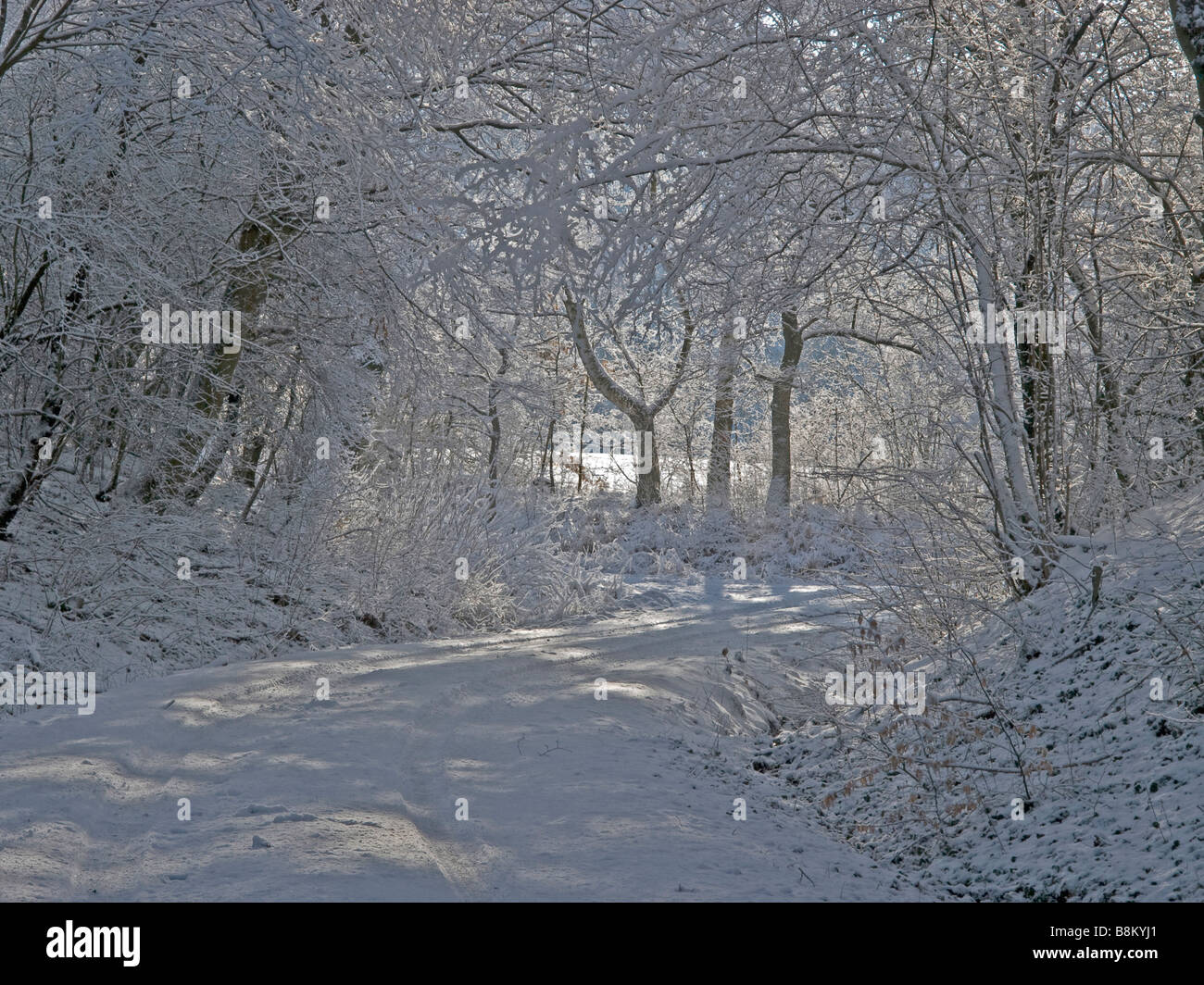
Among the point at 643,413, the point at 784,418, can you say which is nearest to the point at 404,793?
the point at 643,413

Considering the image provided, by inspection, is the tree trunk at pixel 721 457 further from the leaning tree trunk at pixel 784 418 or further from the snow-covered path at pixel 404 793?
the snow-covered path at pixel 404 793

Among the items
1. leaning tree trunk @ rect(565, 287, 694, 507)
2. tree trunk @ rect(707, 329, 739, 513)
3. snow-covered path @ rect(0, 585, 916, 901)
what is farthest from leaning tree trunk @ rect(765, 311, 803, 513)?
snow-covered path @ rect(0, 585, 916, 901)

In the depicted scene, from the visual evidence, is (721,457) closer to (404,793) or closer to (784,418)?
(784,418)

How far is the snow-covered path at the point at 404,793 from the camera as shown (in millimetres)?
3930

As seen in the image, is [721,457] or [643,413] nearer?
[643,413]

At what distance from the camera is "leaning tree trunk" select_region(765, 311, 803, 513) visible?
22719 millimetres

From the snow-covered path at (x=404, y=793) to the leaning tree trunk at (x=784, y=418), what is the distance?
14.8 metres

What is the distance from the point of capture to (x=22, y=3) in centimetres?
1062

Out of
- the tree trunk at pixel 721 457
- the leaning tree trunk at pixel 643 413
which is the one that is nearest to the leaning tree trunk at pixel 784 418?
the tree trunk at pixel 721 457

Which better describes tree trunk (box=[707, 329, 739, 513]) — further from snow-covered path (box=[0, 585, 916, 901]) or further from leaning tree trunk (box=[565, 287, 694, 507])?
snow-covered path (box=[0, 585, 916, 901])

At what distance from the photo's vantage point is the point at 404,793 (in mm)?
5047

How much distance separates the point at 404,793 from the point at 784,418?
2044 cm

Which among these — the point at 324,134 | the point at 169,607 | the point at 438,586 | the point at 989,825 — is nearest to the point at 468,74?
the point at 324,134

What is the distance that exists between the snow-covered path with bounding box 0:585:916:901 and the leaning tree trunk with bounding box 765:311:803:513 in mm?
14759
